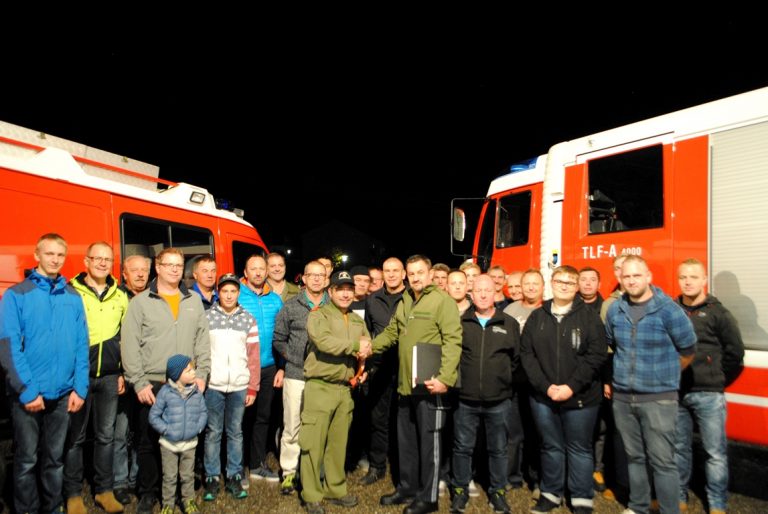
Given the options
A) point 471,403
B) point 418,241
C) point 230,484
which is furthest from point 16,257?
point 418,241

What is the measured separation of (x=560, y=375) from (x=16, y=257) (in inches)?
190

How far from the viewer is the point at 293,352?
4.33 metres

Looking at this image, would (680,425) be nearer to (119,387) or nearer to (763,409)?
(763,409)

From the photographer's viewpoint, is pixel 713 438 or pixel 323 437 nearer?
pixel 713 438

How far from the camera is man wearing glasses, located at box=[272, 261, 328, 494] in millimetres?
4242

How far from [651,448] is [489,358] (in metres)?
1.35

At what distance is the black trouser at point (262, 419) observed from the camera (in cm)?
445

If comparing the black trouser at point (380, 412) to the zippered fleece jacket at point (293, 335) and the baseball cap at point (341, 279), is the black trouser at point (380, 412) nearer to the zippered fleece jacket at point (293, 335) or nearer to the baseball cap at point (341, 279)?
the zippered fleece jacket at point (293, 335)

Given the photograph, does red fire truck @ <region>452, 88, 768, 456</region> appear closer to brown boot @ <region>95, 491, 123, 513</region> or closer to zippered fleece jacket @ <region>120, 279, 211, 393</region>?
zippered fleece jacket @ <region>120, 279, 211, 393</region>

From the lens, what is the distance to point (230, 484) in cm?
408

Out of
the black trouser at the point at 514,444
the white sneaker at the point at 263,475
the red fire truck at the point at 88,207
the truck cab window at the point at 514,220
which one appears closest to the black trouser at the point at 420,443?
the black trouser at the point at 514,444

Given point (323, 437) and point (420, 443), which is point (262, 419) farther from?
point (420, 443)

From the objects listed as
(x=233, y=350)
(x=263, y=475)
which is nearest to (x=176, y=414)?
(x=233, y=350)

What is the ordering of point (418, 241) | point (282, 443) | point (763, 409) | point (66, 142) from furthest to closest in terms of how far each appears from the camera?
point (418, 241)
point (66, 142)
point (282, 443)
point (763, 409)
